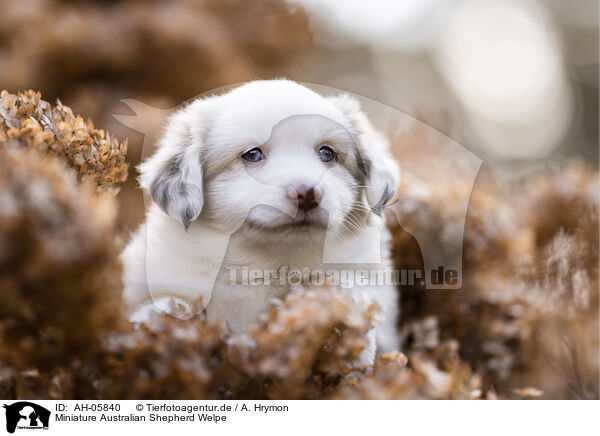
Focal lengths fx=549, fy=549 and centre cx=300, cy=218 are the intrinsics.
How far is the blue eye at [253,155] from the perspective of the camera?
1.52m

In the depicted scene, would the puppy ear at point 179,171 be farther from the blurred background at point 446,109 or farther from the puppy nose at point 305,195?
the puppy nose at point 305,195

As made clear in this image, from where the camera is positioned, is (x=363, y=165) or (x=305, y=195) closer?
(x=305, y=195)

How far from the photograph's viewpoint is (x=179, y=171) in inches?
62.1

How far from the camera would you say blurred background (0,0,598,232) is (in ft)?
8.47

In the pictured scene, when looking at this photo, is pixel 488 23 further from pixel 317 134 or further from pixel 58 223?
pixel 58 223

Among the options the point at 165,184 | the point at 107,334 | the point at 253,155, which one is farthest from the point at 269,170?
the point at 107,334

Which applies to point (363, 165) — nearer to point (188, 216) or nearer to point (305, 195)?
point (305, 195)

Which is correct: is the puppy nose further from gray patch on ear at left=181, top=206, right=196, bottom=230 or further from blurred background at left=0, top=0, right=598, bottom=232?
blurred background at left=0, top=0, right=598, bottom=232

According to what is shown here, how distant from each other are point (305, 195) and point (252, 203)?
155 millimetres
